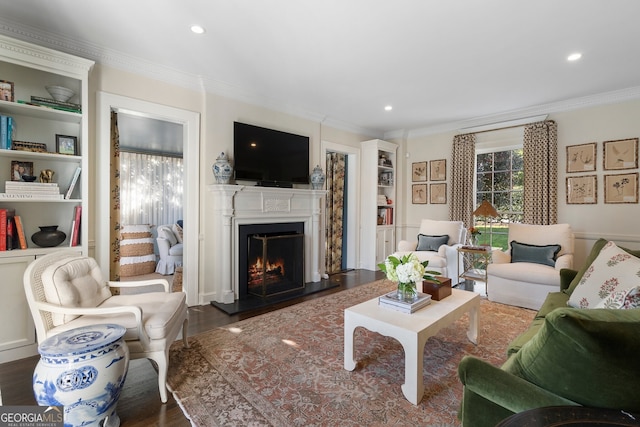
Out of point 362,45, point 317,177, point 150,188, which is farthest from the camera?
point 150,188

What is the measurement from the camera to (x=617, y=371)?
0.88 m

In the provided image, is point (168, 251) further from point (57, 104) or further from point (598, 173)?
point (598, 173)

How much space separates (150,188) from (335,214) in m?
4.05

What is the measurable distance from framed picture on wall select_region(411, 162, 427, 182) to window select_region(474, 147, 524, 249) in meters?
0.91

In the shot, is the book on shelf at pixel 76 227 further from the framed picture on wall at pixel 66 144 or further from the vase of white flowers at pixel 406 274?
the vase of white flowers at pixel 406 274

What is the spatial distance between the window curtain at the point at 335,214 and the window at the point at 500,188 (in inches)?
93.0

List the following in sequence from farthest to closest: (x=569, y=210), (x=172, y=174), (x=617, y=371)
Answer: (x=172, y=174) < (x=569, y=210) < (x=617, y=371)

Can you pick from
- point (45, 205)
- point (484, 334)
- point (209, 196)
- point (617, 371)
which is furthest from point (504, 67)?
point (45, 205)

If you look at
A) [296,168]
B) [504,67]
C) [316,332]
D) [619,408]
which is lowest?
[316,332]

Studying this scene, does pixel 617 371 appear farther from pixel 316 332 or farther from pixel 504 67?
pixel 504 67

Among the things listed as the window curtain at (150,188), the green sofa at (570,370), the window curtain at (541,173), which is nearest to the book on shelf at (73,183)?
the green sofa at (570,370)

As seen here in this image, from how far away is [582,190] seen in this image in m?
4.11

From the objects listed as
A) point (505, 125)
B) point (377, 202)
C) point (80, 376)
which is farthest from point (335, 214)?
point (80, 376)

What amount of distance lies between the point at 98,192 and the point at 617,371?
3.69 meters
